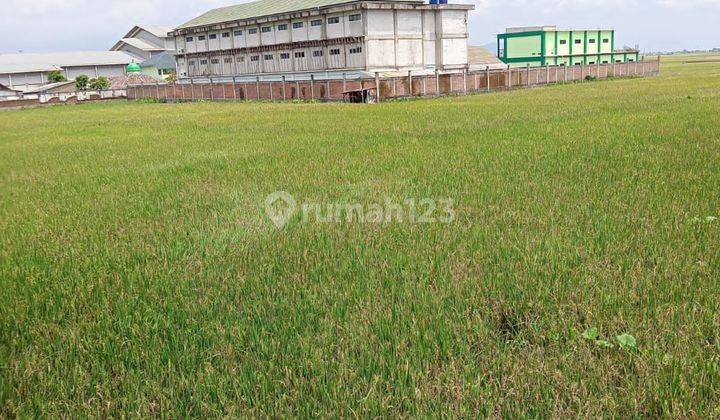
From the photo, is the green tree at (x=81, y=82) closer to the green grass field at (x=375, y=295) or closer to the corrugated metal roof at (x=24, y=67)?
the corrugated metal roof at (x=24, y=67)

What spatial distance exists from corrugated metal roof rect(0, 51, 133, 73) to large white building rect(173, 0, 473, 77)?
33879 millimetres

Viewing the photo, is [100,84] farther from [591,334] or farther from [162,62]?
[591,334]

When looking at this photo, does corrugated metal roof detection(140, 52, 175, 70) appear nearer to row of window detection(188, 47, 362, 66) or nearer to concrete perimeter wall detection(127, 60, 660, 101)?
row of window detection(188, 47, 362, 66)

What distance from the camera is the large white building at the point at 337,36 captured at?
41906 millimetres

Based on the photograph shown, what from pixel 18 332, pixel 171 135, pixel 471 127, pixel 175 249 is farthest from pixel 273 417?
pixel 171 135

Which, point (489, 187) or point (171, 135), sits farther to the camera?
point (171, 135)

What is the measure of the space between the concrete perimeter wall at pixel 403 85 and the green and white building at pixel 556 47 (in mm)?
14089

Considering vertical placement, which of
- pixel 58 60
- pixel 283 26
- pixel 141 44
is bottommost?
pixel 283 26

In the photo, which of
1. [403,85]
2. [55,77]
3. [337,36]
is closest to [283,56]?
[337,36]

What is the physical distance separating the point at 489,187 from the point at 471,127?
8.30 metres

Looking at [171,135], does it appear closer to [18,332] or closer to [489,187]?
[489,187]

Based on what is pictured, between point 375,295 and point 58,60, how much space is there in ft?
292

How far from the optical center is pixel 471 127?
16.4 metres

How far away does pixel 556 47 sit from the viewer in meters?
67.1
